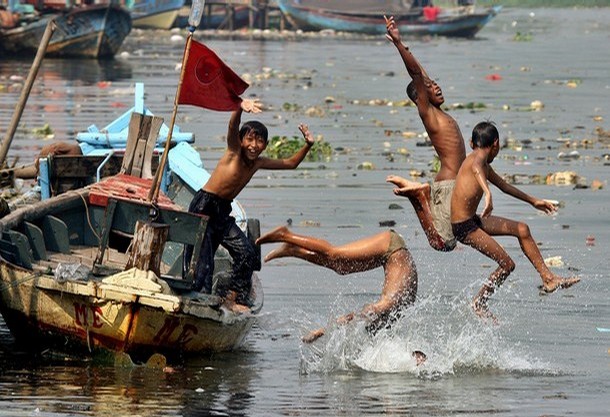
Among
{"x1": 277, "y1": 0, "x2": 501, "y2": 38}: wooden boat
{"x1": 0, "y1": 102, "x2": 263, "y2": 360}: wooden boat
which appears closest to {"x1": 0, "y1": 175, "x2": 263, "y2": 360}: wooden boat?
{"x1": 0, "y1": 102, "x2": 263, "y2": 360}: wooden boat

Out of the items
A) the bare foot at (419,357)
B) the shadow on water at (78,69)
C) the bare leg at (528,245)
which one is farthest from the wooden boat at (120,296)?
the shadow on water at (78,69)

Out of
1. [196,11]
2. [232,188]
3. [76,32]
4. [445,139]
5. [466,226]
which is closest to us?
[466,226]

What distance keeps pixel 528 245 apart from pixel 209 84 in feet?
8.22

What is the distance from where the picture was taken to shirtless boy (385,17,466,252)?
10.7 metres

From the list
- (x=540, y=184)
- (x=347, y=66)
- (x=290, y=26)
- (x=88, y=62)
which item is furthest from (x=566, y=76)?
(x=290, y=26)

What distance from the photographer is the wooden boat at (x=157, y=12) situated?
61188 mm

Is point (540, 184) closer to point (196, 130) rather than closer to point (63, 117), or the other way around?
point (196, 130)

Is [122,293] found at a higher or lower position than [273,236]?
lower

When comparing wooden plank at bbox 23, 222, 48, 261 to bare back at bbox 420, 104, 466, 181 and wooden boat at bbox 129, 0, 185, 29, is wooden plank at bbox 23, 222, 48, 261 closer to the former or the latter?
bare back at bbox 420, 104, 466, 181

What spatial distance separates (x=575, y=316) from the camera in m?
12.1

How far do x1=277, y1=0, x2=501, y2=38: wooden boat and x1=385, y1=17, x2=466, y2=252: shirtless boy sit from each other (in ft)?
161

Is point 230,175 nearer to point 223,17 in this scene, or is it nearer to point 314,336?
point 314,336

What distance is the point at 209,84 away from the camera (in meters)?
10.9

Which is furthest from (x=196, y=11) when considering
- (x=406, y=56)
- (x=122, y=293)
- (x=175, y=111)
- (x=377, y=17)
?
(x=377, y=17)
